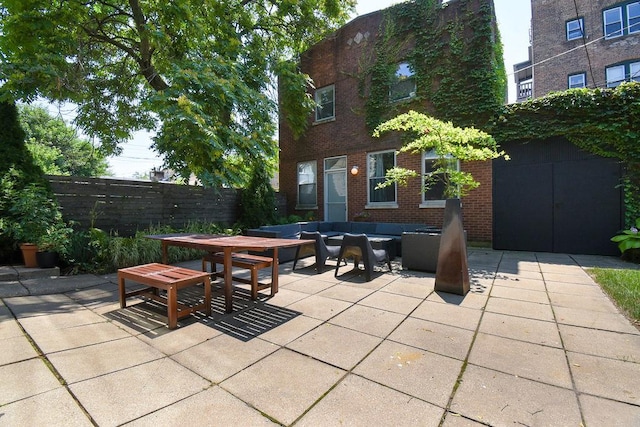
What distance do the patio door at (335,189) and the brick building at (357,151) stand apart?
1.4 inches

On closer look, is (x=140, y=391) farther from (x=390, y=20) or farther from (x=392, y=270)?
(x=390, y=20)

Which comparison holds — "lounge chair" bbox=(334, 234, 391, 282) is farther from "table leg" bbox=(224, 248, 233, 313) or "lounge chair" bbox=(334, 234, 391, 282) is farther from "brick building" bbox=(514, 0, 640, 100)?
"brick building" bbox=(514, 0, 640, 100)

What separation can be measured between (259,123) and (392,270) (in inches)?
214

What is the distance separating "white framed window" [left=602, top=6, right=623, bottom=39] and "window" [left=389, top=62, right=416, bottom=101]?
1169 centimetres

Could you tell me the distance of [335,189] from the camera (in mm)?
10414

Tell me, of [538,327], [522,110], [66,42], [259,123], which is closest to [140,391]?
[538,327]

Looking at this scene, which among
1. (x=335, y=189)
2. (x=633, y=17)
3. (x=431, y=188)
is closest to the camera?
(x=431, y=188)

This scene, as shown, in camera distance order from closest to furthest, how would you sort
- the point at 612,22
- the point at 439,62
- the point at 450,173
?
the point at 450,173, the point at 439,62, the point at 612,22

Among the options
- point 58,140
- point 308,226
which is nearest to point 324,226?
point 308,226

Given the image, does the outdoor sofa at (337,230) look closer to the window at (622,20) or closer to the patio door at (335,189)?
the patio door at (335,189)

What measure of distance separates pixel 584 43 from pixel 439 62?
11.4 m

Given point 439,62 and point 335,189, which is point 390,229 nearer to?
point 335,189

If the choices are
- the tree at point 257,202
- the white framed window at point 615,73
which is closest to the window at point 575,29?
the white framed window at point 615,73

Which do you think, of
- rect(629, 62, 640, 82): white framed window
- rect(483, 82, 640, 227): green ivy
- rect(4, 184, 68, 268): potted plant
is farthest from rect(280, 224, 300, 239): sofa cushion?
rect(629, 62, 640, 82): white framed window
